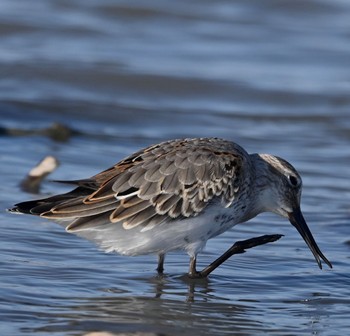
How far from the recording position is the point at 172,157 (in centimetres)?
712

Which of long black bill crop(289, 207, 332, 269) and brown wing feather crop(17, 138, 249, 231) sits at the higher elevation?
brown wing feather crop(17, 138, 249, 231)

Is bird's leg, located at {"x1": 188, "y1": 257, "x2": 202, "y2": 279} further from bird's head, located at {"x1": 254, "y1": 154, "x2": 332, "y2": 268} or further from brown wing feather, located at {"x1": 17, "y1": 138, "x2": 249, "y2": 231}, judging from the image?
bird's head, located at {"x1": 254, "y1": 154, "x2": 332, "y2": 268}

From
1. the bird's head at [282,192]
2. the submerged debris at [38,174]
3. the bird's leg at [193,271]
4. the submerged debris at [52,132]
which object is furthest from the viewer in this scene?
the submerged debris at [52,132]

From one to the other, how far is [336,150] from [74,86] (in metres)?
3.95

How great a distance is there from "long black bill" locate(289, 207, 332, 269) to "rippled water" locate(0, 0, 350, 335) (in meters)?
0.12

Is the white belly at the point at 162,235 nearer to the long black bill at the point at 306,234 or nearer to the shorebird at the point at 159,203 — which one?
the shorebird at the point at 159,203

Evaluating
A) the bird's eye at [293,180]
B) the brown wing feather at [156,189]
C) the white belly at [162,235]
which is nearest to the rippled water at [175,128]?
the white belly at [162,235]

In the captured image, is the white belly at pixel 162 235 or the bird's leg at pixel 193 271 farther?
the bird's leg at pixel 193 271

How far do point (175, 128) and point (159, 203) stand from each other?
5.09 metres

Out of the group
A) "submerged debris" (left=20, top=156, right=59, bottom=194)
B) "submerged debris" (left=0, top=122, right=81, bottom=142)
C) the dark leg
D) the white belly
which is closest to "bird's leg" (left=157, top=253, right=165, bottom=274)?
the white belly

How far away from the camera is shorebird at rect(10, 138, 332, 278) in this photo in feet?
22.7

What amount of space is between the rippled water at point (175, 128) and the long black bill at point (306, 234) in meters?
0.12

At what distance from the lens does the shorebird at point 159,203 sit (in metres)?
6.91

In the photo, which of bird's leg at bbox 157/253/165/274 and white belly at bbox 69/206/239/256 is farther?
bird's leg at bbox 157/253/165/274
